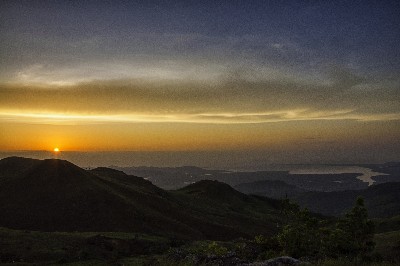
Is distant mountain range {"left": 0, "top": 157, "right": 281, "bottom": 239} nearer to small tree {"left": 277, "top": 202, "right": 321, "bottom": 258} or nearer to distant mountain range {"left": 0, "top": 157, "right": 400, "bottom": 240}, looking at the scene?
distant mountain range {"left": 0, "top": 157, "right": 400, "bottom": 240}

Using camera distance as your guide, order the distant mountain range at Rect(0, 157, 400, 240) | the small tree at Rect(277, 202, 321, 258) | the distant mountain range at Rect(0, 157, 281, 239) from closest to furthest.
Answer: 1. the small tree at Rect(277, 202, 321, 258)
2. the distant mountain range at Rect(0, 157, 400, 240)
3. the distant mountain range at Rect(0, 157, 281, 239)

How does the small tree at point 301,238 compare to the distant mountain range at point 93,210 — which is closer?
the small tree at point 301,238

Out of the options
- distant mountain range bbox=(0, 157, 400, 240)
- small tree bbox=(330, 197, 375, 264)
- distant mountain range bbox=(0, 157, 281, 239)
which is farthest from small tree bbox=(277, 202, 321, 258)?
distant mountain range bbox=(0, 157, 281, 239)

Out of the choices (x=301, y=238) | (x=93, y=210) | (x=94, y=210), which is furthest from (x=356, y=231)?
(x=93, y=210)

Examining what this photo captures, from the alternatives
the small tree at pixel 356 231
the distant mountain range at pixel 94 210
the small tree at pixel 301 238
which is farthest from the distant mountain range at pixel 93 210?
the small tree at pixel 301 238

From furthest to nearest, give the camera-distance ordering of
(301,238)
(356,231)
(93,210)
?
(93,210), (356,231), (301,238)

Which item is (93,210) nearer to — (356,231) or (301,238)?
(356,231)

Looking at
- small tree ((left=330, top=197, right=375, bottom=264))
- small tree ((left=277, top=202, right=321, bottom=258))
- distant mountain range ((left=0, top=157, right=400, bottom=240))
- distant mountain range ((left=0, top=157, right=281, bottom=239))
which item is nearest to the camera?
small tree ((left=277, top=202, right=321, bottom=258))

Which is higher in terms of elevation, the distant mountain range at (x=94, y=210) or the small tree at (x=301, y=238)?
the small tree at (x=301, y=238)

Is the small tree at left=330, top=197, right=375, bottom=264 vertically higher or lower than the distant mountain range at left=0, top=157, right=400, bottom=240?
higher

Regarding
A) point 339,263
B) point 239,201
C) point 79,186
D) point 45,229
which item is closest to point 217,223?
point 79,186

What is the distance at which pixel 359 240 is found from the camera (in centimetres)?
3100

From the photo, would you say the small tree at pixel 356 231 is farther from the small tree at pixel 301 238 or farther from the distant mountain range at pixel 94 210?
the distant mountain range at pixel 94 210

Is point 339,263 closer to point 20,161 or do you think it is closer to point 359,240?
point 359,240
